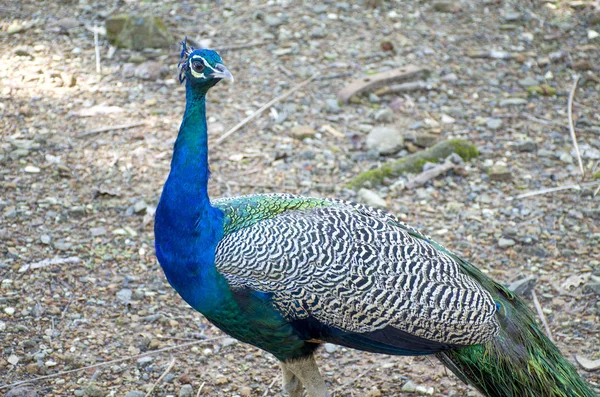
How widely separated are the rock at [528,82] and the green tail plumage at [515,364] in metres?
4.17

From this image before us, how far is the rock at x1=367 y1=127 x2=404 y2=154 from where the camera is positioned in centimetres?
664

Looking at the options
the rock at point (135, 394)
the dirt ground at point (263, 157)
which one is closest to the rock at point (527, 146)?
the dirt ground at point (263, 157)

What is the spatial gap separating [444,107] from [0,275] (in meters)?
4.34

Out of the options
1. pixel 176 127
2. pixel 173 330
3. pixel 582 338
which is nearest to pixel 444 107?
pixel 176 127

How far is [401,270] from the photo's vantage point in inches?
147

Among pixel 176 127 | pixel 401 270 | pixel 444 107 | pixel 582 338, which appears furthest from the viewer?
pixel 444 107

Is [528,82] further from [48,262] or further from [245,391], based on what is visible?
[48,262]

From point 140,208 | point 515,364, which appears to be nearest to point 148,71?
point 140,208

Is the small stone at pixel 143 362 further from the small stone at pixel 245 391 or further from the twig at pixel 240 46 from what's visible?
the twig at pixel 240 46

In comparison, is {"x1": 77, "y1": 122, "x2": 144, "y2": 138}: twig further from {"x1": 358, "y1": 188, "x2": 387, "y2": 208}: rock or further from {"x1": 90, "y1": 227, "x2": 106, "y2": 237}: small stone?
{"x1": 358, "y1": 188, "x2": 387, "y2": 208}: rock

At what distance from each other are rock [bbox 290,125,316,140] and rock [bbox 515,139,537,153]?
1846 mm

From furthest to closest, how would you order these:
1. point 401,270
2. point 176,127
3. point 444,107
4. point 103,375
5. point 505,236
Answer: point 444,107, point 176,127, point 505,236, point 103,375, point 401,270

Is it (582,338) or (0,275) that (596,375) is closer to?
(582,338)

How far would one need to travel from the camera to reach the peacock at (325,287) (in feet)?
12.0
